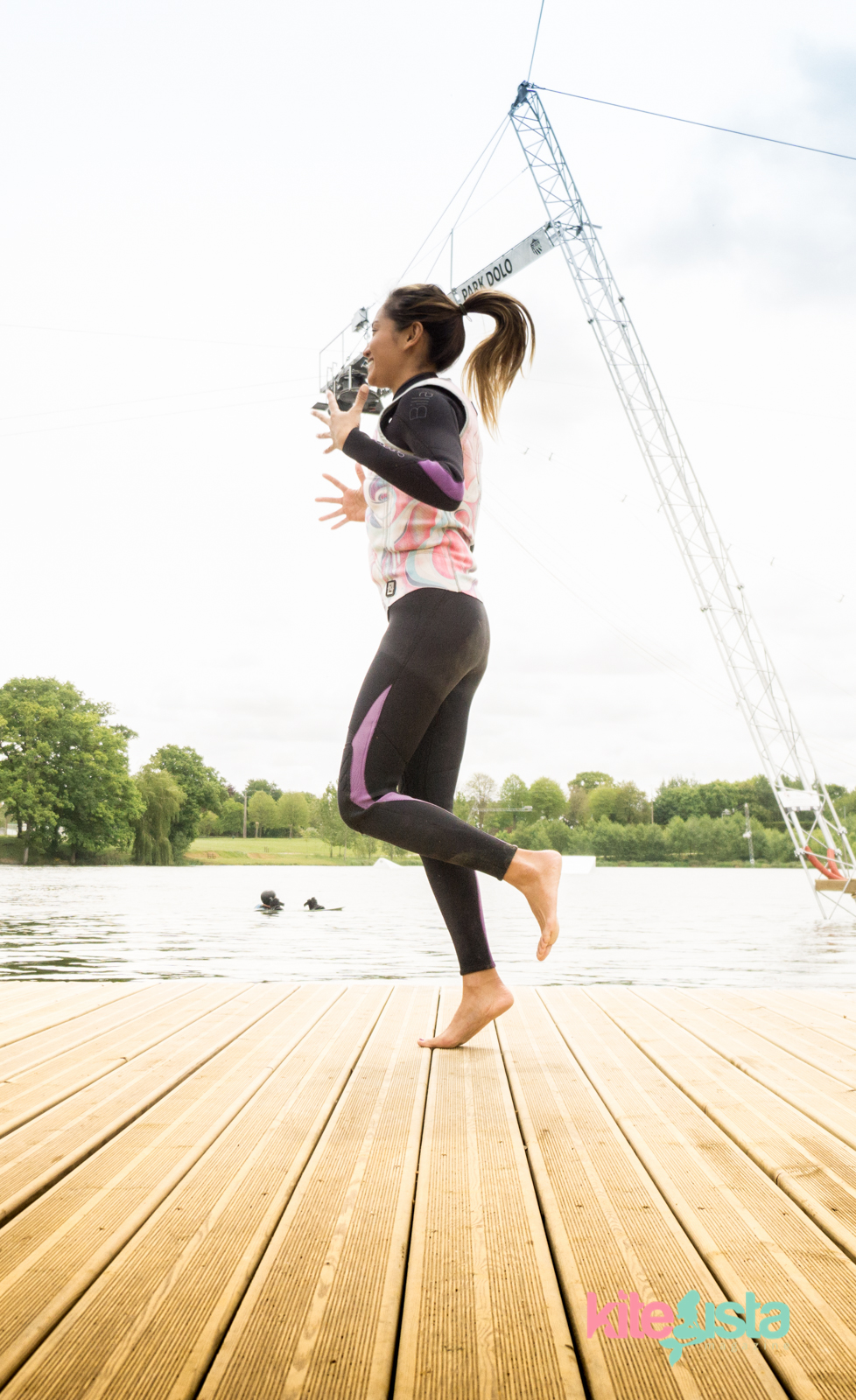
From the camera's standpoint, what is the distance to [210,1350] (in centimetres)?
60

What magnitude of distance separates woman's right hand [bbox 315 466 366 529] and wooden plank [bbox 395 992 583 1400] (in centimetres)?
115

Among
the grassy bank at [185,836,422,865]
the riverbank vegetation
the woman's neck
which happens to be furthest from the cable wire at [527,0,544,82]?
the grassy bank at [185,836,422,865]

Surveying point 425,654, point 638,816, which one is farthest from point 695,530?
point 638,816

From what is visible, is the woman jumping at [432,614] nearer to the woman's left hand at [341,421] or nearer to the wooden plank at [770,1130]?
the woman's left hand at [341,421]

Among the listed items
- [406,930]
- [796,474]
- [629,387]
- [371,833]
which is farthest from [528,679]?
[371,833]

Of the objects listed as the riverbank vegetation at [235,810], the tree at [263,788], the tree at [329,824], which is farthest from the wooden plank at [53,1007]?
the tree at [263,788]

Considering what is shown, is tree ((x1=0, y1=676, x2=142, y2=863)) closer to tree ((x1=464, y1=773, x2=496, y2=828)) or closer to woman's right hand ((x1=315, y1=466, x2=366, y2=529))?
tree ((x1=464, y1=773, x2=496, y2=828))

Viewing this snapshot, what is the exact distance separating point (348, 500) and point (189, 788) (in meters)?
49.4

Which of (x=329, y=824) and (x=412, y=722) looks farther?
(x=329, y=824)

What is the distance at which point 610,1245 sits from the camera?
0.78 m

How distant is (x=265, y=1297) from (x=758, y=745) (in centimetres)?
1744

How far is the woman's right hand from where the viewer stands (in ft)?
6.09

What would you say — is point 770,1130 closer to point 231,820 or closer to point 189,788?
point 189,788

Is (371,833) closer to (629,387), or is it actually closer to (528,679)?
(629,387)
